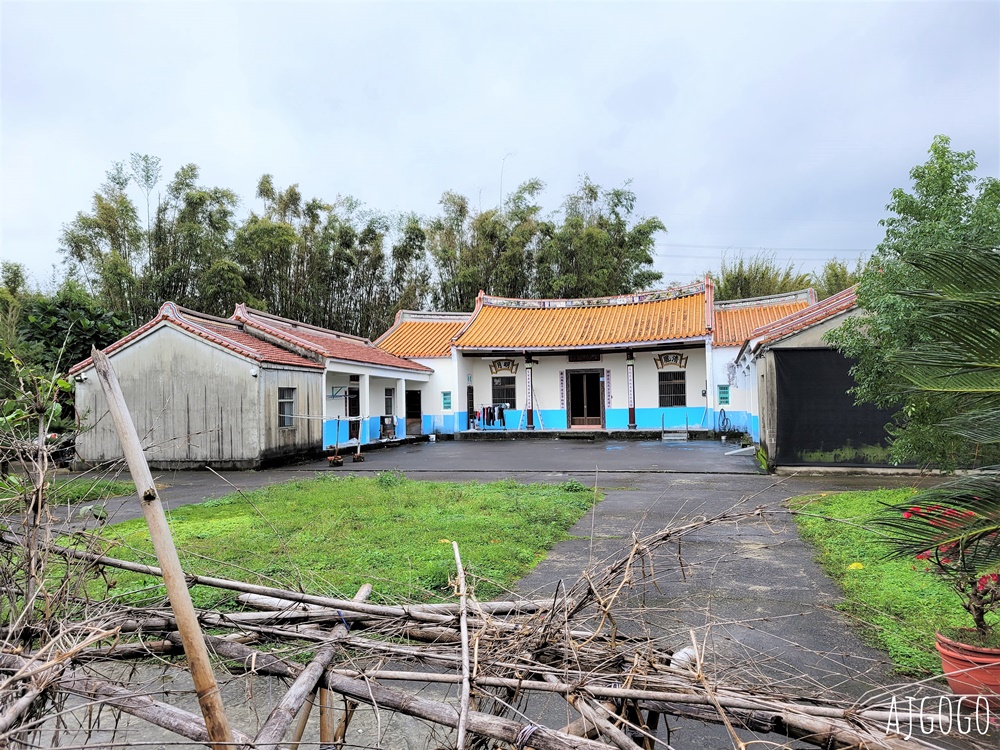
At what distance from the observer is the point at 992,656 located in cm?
268

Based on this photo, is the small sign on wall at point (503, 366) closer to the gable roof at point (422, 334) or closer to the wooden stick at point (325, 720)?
the gable roof at point (422, 334)

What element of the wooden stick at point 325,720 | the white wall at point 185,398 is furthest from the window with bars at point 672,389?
the wooden stick at point 325,720

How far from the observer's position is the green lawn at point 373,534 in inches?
174

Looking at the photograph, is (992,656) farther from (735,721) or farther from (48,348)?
(48,348)

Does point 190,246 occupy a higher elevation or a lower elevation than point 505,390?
higher

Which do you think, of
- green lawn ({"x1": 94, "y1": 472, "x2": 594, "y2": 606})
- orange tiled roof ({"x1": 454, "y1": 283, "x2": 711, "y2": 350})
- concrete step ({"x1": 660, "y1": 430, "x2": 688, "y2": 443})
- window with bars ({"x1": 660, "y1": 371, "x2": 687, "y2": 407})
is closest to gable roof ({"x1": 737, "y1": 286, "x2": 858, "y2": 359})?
green lawn ({"x1": 94, "y1": 472, "x2": 594, "y2": 606})

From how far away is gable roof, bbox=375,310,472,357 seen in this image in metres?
22.4

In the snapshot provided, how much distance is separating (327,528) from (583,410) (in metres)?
16.2

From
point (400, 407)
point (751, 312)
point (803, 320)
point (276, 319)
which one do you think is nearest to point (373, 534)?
point (803, 320)

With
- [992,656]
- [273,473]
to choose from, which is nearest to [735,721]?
[992,656]

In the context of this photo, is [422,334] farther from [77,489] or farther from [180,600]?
[180,600]

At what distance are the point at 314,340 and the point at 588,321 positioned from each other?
32.7ft

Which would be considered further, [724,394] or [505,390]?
[505,390]

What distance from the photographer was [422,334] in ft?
78.2
